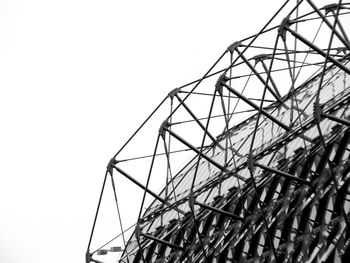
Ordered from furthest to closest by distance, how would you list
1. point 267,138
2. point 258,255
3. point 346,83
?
point 267,138 < point 346,83 < point 258,255

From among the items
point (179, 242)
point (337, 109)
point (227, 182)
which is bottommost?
point (179, 242)

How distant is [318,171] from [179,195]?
60.3 feet

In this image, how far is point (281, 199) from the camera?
3809 cm

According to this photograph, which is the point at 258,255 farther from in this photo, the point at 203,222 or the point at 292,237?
the point at 203,222

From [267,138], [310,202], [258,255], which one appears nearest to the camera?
[310,202]

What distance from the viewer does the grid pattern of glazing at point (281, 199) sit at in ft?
112

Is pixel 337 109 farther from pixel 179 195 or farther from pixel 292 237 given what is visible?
pixel 179 195

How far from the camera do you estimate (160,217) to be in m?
52.7

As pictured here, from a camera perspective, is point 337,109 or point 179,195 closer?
point 337,109

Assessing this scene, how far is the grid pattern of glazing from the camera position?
34281mm

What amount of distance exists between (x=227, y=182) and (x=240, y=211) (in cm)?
378

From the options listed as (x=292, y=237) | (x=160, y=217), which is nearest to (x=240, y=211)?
(x=292, y=237)

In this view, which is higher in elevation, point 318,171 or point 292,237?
point 318,171

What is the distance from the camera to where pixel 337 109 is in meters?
36.9
